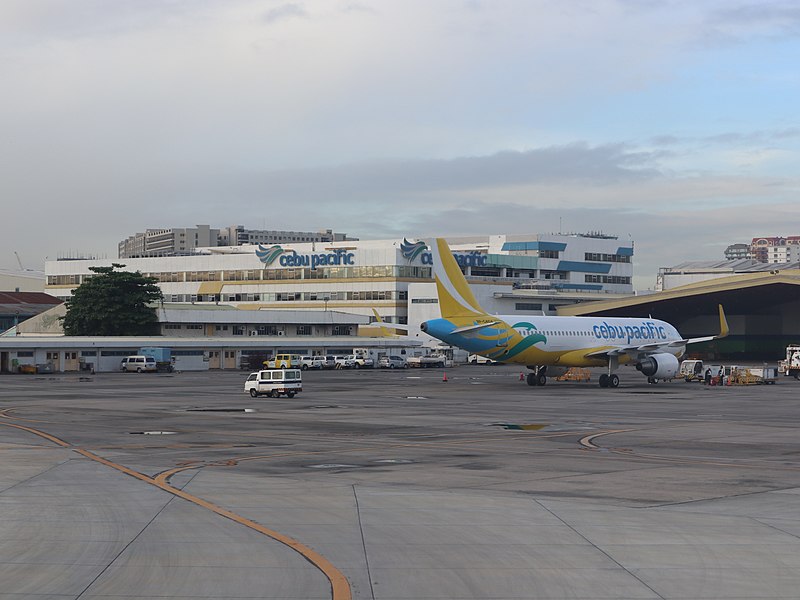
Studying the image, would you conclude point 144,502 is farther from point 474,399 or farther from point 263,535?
point 474,399

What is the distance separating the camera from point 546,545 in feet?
48.5

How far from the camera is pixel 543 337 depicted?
2793 inches

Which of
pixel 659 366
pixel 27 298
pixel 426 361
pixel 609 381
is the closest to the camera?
pixel 609 381

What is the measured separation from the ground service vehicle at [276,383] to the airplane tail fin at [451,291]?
44.5ft

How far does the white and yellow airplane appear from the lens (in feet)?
224

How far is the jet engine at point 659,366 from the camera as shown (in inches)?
2938

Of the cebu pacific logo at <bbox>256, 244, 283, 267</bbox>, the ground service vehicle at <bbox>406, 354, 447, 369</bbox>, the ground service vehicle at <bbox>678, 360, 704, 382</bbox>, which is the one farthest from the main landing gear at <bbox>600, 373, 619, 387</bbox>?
the cebu pacific logo at <bbox>256, 244, 283, 267</bbox>

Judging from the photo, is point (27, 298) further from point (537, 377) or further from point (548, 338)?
point (548, 338)

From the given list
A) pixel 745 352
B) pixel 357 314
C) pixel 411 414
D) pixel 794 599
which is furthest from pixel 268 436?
pixel 745 352

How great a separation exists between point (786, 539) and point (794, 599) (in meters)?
4.15

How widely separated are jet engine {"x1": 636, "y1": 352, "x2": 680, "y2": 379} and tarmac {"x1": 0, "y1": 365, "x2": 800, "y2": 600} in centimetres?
3243

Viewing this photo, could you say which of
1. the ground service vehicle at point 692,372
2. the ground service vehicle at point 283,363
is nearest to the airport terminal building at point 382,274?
the ground service vehicle at point 283,363

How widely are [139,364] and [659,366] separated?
5045 cm

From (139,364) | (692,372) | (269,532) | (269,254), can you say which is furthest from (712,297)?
(269,532)
